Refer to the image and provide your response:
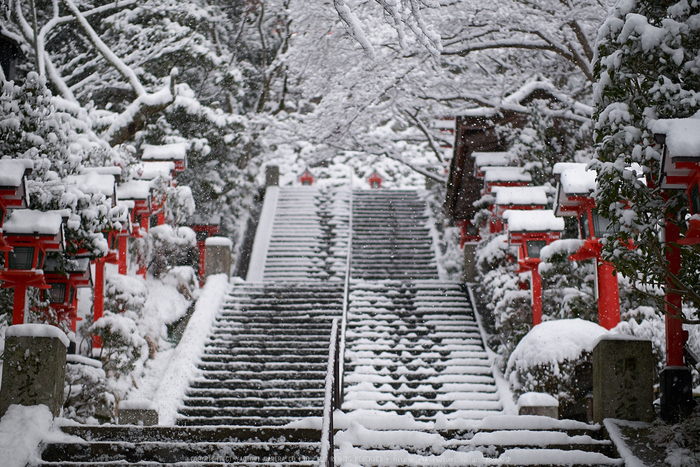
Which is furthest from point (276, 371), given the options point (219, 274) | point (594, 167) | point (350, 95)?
point (350, 95)

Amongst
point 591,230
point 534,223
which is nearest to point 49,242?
point 591,230

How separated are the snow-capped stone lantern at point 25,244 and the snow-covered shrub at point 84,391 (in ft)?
3.47

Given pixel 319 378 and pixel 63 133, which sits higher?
pixel 63 133

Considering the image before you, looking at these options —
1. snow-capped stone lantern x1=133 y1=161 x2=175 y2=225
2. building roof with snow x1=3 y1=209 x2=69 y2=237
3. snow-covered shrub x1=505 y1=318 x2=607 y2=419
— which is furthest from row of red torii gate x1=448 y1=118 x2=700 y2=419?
snow-capped stone lantern x1=133 y1=161 x2=175 y2=225

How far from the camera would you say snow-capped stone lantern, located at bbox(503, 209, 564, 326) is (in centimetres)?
1085

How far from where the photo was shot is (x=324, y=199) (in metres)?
22.3

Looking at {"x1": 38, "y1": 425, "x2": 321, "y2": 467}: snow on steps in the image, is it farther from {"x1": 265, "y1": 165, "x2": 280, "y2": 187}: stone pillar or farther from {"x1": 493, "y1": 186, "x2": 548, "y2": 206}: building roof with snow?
{"x1": 265, "y1": 165, "x2": 280, "y2": 187}: stone pillar

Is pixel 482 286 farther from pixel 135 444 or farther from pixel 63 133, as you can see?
Answer: pixel 135 444

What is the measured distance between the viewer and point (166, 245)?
1402 cm

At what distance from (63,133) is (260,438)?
5656 millimetres

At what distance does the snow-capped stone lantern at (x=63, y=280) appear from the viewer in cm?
877

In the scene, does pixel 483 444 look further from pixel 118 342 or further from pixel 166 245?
pixel 166 245

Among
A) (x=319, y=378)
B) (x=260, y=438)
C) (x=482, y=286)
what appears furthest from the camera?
(x=482, y=286)

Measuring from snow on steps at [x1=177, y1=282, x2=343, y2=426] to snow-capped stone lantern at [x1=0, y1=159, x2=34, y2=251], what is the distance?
3.71 meters
